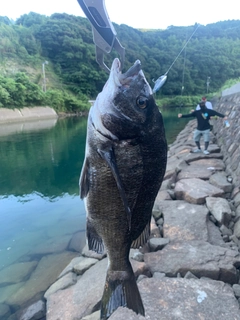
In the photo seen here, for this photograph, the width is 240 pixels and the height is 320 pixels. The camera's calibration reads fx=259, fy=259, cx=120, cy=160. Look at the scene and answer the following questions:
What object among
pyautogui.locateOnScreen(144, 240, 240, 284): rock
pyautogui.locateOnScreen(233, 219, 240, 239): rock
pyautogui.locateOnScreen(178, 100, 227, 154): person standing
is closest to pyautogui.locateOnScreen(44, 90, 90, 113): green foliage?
pyautogui.locateOnScreen(178, 100, 227, 154): person standing

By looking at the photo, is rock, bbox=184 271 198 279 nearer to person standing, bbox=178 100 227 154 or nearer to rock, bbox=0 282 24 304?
rock, bbox=0 282 24 304

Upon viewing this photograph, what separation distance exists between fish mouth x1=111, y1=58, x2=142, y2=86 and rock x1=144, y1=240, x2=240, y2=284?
2566 mm

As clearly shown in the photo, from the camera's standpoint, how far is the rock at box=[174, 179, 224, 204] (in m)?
5.07

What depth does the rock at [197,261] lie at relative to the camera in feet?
10.3

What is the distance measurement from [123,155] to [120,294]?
3.41 ft

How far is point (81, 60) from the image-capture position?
51.7m

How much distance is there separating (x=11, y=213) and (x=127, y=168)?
6028mm

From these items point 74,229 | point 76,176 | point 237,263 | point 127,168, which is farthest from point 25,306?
point 76,176

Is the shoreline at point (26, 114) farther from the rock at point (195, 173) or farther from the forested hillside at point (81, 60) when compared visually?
the rock at point (195, 173)

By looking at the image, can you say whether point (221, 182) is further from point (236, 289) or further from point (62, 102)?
point (62, 102)

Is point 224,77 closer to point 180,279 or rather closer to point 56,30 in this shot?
point 56,30

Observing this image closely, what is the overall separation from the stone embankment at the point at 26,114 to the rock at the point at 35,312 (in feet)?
87.3

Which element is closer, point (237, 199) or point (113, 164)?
point (113, 164)

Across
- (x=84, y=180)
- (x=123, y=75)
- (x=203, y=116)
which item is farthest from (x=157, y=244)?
(x=203, y=116)
